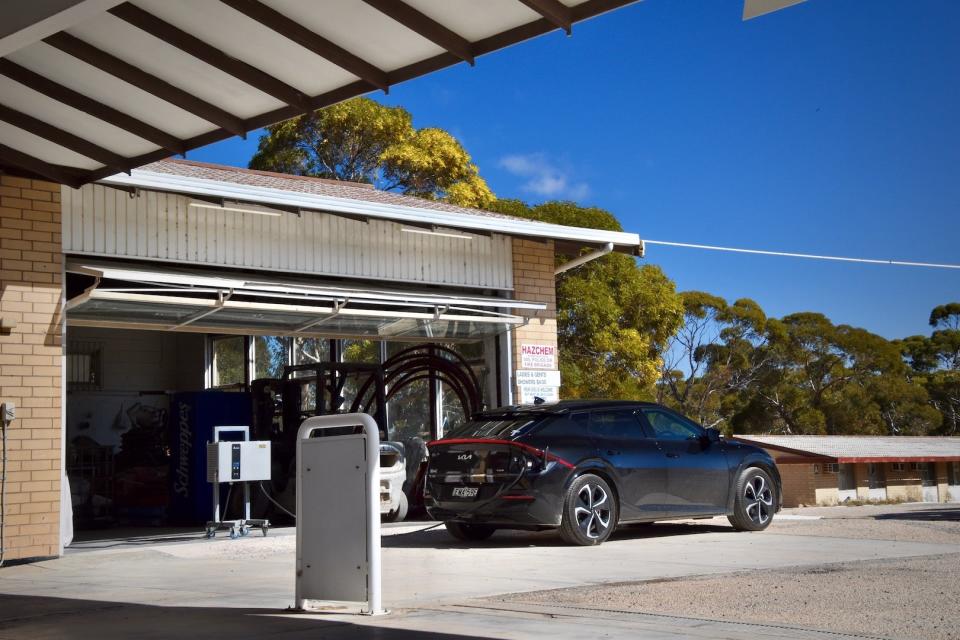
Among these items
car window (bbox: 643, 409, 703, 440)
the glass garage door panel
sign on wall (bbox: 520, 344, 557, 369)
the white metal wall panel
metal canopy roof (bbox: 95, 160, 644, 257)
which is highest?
metal canopy roof (bbox: 95, 160, 644, 257)

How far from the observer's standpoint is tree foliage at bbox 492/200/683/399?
30547mm

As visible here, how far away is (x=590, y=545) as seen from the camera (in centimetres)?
1027

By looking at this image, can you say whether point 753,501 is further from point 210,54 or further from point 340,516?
point 210,54

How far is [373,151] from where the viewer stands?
3575 cm

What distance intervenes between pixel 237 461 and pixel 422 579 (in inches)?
215

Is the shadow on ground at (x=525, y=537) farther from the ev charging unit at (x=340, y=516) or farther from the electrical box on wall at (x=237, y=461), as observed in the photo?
the ev charging unit at (x=340, y=516)

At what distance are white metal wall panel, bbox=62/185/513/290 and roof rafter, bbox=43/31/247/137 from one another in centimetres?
377

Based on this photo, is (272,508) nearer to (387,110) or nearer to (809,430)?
(387,110)

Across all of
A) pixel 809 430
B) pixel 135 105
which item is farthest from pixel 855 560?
pixel 809 430

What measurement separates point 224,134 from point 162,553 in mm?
4733

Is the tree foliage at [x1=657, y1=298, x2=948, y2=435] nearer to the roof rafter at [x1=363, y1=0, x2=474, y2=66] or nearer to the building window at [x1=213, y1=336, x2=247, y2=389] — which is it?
the building window at [x1=213, y1=336, x2=247, y2=389]

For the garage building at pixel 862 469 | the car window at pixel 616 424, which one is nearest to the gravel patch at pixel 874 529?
the car window at pixel 616 424

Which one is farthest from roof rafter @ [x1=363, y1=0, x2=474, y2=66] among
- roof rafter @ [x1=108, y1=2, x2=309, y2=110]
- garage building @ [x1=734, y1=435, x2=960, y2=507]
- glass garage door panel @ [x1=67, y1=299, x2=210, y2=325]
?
garage building @ [x1=734, y1=435, x2=960, y2=507]

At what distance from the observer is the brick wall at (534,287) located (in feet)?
49.6
